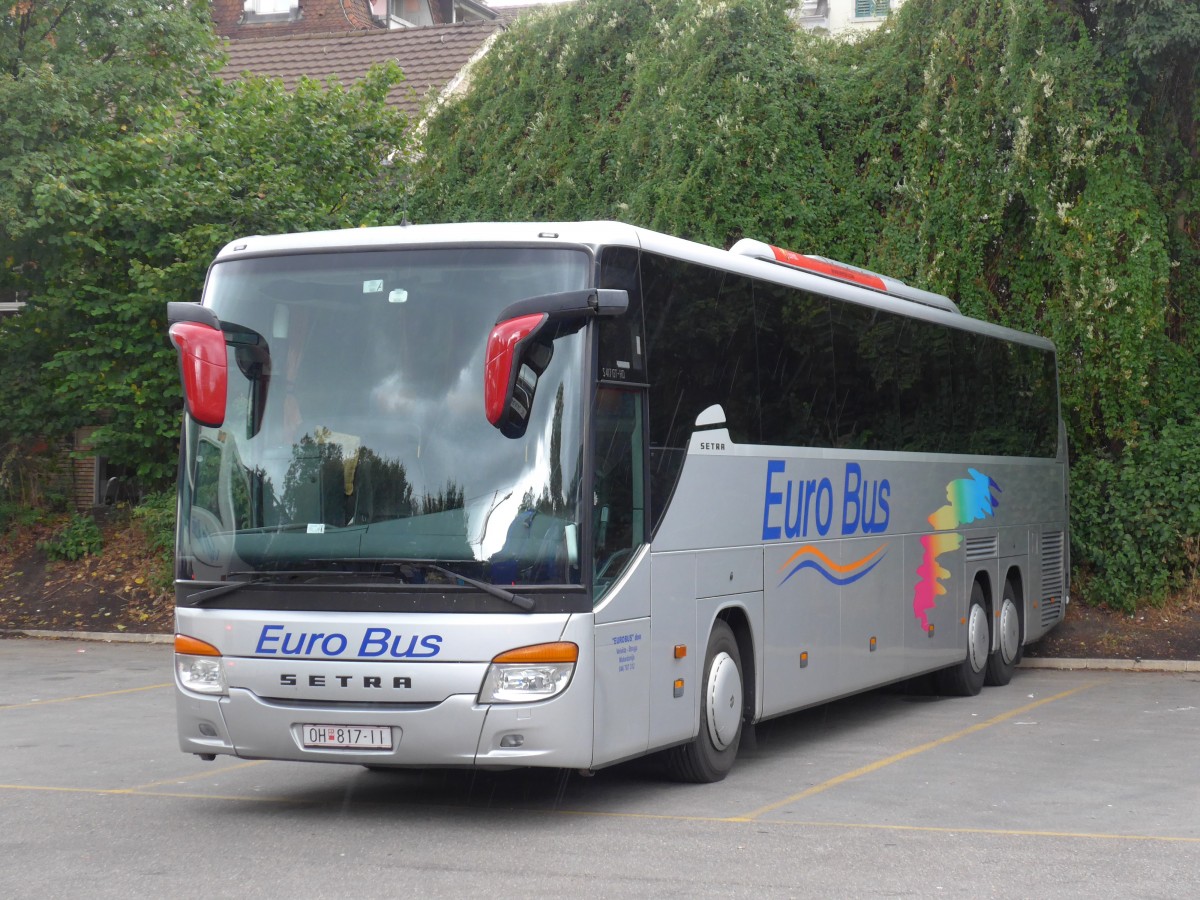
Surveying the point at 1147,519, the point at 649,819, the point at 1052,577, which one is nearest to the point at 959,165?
the point at 1147,519

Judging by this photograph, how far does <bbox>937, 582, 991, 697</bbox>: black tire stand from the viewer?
49.2ft

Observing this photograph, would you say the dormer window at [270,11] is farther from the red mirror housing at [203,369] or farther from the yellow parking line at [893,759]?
the red mirror housing at [203,369]

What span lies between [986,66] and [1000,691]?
8.26m

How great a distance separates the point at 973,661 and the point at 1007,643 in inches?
40.2

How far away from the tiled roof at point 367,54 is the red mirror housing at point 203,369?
71.9 ft

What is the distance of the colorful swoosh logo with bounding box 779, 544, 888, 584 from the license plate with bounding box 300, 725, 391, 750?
3.47 meters

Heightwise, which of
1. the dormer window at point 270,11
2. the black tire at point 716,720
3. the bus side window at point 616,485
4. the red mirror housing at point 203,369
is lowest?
the black tire at point 716,720

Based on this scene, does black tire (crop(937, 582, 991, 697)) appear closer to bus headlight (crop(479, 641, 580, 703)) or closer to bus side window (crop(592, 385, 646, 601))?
bus side window (crop(592, 385, 646, 601))

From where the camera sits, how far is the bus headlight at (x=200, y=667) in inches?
344

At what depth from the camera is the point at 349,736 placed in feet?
27.6

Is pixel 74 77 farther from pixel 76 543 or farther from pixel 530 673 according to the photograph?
pixel 530 673

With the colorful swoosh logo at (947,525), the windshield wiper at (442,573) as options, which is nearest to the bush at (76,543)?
the colorful swoosh logo at (947,525)

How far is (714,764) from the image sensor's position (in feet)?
32.6

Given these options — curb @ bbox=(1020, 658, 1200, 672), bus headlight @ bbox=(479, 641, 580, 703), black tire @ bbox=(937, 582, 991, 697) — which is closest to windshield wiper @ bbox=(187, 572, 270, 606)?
bus headlight @ bbox=(479, 641, 580, 703)
